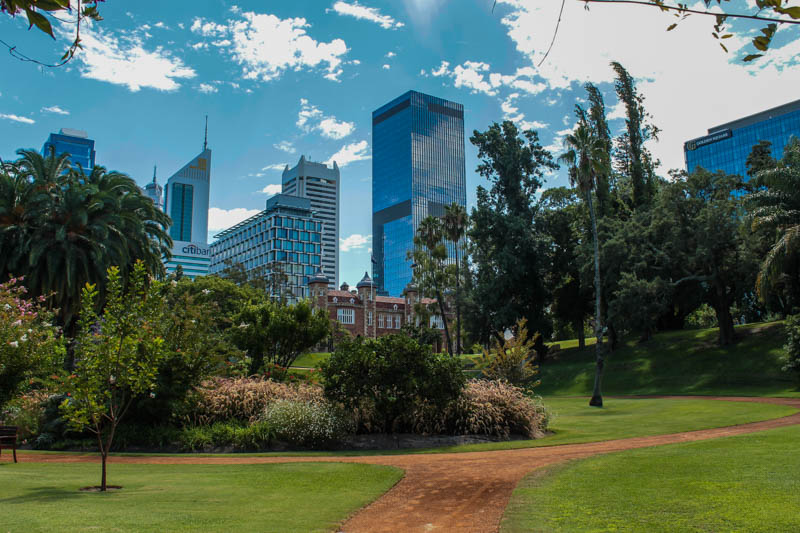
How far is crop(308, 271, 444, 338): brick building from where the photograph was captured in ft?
280

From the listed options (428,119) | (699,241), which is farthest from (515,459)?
(428,119)

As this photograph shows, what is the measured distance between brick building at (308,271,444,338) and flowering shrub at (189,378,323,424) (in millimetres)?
62558

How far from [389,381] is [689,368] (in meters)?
30.5

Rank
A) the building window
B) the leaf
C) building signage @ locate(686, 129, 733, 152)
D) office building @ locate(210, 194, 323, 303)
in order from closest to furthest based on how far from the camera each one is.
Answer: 1. the leaf
2. the building window
3. building signage @ locate(686, 129, 733, 152)
4. office building @ locate(210, 194, 323, 303)

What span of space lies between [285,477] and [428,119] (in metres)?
194

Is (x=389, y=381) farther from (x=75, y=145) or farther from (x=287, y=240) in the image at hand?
(x=75, y=145)

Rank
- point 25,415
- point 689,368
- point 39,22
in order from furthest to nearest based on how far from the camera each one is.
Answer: point 689,368 → point 25,415 → point 39,22

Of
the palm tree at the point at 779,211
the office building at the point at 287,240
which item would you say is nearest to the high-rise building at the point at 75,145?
the office building at the point at 287,240

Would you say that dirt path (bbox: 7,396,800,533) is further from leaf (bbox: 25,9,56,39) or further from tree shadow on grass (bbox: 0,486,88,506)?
leaf (bbox: 25,9,56,39)

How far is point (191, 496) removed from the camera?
9297 millimetres

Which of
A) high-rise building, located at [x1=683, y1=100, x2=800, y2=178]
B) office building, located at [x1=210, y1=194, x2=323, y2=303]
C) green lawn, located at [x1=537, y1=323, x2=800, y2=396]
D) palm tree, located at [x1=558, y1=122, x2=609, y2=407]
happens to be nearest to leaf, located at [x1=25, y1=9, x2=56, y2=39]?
palm tree, located at [x1=558, y1=122, x2=609, y2=407]

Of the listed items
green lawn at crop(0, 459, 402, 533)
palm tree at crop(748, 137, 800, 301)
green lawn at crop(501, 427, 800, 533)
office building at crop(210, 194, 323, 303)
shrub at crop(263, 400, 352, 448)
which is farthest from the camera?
office building at crop(210, 194, 323, 303)

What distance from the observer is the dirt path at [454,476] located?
27.8 feet

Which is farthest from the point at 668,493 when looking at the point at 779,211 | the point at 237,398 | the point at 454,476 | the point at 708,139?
the point at 708,139
